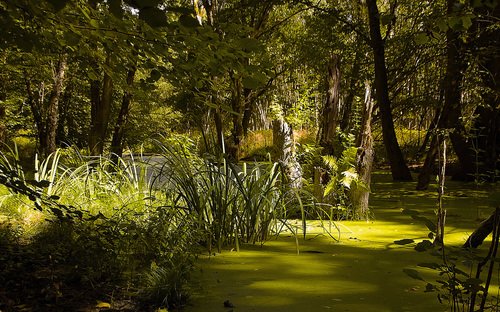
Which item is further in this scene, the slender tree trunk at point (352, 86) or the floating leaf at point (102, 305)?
the slender tree trunk at point (352, 86)

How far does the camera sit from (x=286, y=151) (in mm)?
4832

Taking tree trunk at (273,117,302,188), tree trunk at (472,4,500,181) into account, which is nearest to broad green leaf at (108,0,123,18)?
tree trunk at (273,117,302,188)

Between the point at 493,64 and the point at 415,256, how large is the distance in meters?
4.48

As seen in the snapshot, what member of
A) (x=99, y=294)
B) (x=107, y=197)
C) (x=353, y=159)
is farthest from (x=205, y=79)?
(x=353, y=159)

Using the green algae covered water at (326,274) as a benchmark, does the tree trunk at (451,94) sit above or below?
above

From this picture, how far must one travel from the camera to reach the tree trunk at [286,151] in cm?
479

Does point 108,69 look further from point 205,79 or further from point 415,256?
point 415,256

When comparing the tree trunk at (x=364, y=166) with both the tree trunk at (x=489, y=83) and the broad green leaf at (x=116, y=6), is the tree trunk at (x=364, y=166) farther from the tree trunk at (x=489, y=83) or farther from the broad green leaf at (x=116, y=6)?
the broad green leaf at (x=116, y=6)

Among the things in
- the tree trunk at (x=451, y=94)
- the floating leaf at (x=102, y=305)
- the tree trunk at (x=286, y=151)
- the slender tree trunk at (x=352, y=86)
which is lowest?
the floating leaf at (x=102, y=305)

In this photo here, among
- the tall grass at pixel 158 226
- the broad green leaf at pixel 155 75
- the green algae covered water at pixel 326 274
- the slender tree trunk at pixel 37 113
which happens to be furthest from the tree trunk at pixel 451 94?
the slender tree trunk at pixel 37 113

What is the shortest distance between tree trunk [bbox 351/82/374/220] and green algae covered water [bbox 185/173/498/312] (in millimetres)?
375

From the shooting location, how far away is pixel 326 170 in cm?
461

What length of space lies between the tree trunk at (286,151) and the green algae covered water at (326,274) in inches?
41.5

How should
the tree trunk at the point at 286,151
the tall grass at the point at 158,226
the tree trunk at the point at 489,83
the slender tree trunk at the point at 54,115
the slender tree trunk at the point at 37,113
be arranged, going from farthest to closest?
the slender tree trunk at the point at 37,113 < the slender tree trunk at the point at 54,115 < the tree trunk at the point at 489,83 < the tree trunk at the point at 286,151 < the tall grass at the point at 158,226
